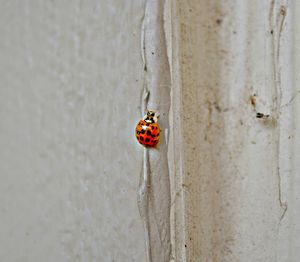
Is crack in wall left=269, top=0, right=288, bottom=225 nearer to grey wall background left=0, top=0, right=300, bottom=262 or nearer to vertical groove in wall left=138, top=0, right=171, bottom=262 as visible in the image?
grey wall background left=0, top=0, right=300, bottom=262

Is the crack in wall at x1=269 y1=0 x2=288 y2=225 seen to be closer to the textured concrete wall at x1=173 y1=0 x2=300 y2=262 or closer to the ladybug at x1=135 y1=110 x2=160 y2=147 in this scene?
the textured concrete wall at x1=173 y1=0 x2=300 y2=262

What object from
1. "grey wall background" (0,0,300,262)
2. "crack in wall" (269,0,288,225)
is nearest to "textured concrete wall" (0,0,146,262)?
"grey wall background" (0,0,300,262)

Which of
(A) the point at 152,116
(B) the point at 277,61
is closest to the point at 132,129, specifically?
(A) the point at 152,116

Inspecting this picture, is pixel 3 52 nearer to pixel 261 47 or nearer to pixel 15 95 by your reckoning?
pixel 15 95

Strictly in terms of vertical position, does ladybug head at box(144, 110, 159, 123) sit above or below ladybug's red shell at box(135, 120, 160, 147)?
above

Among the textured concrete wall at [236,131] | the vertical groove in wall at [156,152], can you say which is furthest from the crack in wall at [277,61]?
the vertical groove in wall at [156,152]

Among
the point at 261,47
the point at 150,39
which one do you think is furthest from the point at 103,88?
the point at 261,47

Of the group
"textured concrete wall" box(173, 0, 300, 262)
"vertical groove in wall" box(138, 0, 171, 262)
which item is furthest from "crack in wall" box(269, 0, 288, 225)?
"vertical groove in wall" box(138, 0, 171, 262)

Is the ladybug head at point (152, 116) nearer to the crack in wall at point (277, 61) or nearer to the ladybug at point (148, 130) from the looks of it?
the ladybug at point (148, 130)
